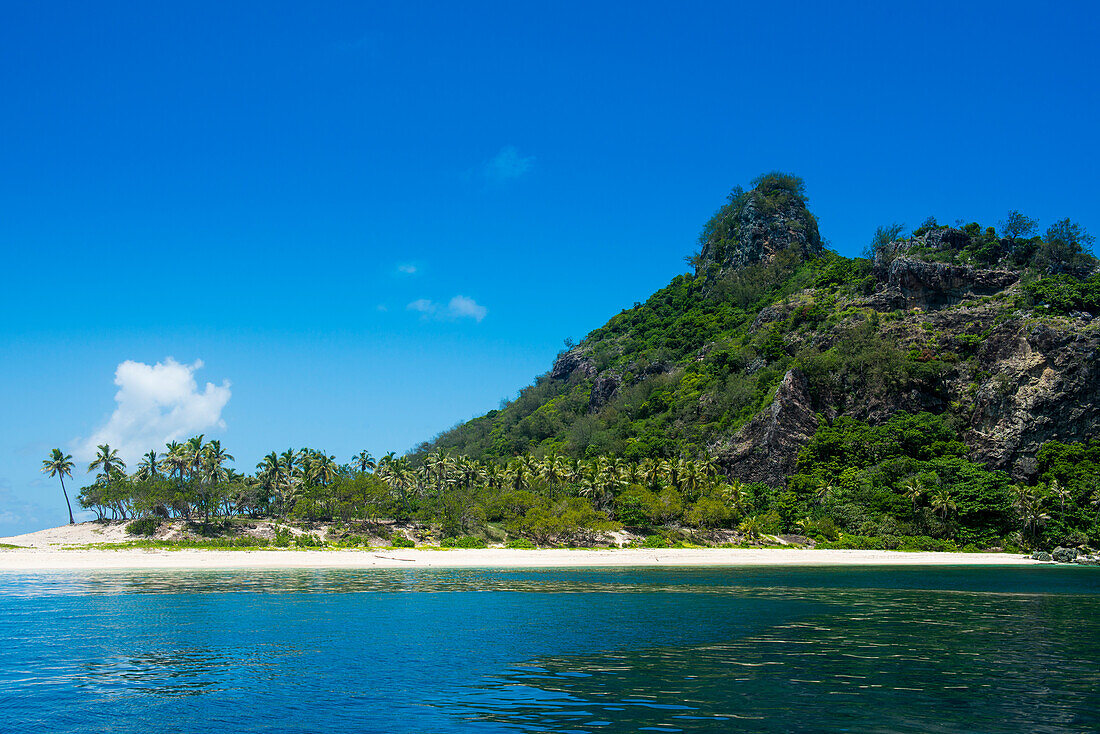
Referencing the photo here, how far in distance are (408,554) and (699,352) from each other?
371ft

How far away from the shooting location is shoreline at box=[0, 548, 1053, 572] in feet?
223

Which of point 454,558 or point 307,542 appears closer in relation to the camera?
point 454,558

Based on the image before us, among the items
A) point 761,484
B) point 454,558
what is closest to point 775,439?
point 761,484

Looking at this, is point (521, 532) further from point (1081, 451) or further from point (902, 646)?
point (1081, 451)

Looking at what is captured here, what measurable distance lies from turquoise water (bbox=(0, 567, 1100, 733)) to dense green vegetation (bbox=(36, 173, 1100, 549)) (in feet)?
154

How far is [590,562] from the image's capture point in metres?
74.3

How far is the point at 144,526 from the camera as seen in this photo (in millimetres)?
89688

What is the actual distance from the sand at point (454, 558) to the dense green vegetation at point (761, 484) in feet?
23.0

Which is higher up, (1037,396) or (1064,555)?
(1037,396)

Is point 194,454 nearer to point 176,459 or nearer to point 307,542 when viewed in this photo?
point 176,459

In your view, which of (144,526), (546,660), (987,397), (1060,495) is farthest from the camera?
(987,397)

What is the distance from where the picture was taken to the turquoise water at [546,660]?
16.5 meters

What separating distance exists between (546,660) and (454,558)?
5216cm

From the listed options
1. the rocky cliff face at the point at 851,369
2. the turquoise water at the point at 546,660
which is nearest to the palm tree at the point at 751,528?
the rocky cliff face at the point at 851,369
